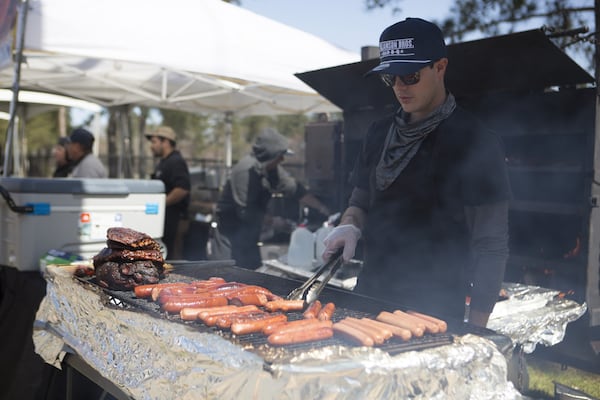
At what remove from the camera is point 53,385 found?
3.26m

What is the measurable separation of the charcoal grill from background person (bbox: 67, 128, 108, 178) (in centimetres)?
368

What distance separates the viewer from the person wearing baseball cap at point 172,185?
6625 mm

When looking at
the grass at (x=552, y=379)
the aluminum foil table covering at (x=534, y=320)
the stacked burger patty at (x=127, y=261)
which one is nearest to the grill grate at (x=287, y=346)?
the stacked burger patty at (x=127, y=261)

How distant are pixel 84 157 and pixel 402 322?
5.56 m

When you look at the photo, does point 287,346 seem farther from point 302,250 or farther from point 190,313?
point 302,250

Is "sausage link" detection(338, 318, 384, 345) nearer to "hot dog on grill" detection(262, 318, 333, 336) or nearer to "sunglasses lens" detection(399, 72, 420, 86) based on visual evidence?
"hot dog on grill" detection(262, 318, 333, 336)

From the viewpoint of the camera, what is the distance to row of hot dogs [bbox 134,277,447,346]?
5.59 feet

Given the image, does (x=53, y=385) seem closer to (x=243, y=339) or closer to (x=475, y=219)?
(x=243, y=339)

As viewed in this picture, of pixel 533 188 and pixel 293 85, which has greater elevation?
pixel 293 85

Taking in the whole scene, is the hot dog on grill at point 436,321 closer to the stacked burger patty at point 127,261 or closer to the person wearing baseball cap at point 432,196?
the person wearing baseball cap at point 432,196

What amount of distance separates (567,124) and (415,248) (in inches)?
82.3

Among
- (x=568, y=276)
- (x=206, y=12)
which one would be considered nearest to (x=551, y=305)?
(x=568, y=276)

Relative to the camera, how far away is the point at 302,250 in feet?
18.1

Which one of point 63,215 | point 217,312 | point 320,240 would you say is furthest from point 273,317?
point 320,240
